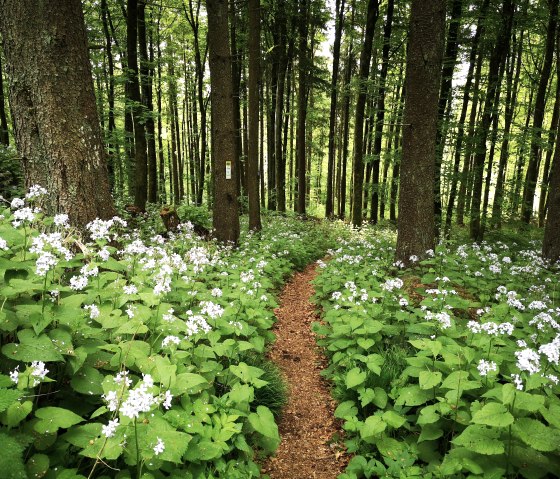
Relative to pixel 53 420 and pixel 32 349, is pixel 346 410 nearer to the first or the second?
pixel 53 420

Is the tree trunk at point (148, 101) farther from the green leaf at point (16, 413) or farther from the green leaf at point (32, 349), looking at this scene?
the green leaf at point (16, 413)

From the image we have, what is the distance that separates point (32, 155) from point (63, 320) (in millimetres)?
3037

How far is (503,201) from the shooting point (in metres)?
13.6

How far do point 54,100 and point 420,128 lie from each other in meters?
6.28

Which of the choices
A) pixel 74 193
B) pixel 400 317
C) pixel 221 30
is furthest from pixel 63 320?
pixel 221 30

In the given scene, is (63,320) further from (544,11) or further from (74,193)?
(544,11)

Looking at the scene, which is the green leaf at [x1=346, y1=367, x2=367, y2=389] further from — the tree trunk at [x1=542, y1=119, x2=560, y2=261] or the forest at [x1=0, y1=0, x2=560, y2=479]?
the tree trunk at [x1=542, y1=119, x2=560, y2=261]

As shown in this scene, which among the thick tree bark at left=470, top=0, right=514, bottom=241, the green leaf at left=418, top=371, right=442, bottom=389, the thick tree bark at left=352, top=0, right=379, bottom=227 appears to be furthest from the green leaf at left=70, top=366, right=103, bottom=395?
the thick tree bark at left=352, top=0, right=379, bottom=227

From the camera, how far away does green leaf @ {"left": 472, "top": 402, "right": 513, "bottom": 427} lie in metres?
2.38

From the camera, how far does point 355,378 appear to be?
12.3 ft

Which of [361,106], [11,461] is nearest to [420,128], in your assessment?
[11,461]

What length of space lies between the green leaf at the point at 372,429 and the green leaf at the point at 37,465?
2548 millimetres

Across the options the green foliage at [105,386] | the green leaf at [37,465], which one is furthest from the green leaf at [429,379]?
the green leaf at [37,465]

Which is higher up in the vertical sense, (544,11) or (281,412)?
(544,11)
